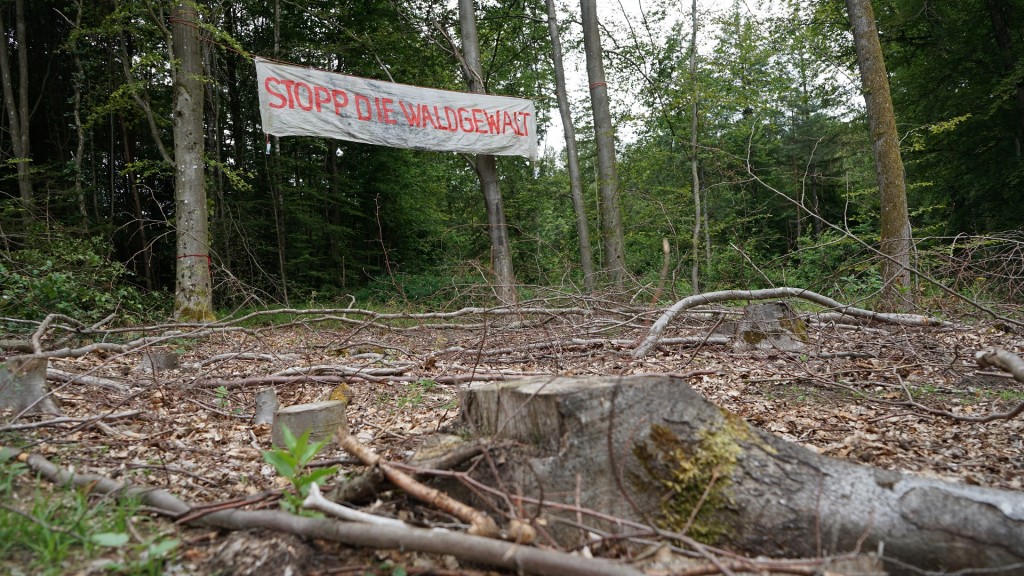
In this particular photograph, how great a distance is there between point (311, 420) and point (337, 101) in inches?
299

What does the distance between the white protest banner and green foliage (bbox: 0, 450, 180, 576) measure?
7.45 m

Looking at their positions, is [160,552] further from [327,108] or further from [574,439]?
[327,108]

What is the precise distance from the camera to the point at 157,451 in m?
2.91

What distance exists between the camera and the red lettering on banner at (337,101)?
9234 millimetres

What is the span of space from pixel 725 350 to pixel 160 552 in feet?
16.2

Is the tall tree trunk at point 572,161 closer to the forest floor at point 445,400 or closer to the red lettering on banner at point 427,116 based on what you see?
the red lettering on banner at point 427,116

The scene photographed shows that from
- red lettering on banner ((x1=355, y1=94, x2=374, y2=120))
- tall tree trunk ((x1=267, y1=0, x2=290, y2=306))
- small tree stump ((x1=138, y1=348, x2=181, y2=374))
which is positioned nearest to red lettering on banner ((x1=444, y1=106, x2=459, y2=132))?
red lettering on banner ((x1=355, y1=94, x2=374, y2=120))

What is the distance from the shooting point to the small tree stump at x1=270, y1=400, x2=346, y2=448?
2.91 m

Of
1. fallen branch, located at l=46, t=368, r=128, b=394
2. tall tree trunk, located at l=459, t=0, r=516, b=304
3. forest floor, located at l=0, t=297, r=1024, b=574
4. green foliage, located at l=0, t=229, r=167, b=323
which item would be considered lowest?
forest floor, located at l=0, t=297, r=1024, b=574

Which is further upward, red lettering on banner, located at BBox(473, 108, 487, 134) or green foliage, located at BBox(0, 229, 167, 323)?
red lettering on banner, located at BBox(473, 108, 487, 134)

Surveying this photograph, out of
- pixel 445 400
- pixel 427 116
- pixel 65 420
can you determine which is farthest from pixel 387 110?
pixel 65 420

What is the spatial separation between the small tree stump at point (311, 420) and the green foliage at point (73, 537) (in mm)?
876

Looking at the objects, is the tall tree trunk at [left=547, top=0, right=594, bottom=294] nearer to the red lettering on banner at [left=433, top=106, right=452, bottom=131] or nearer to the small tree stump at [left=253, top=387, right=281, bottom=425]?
the red lettering on banner at [left=433, top=106, right=452, bottom=131]

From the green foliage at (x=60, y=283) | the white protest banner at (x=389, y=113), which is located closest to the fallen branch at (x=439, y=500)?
the green foliage at (x=60, y=283)
